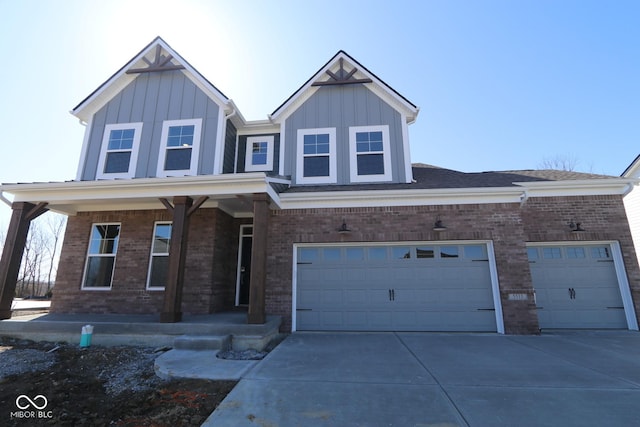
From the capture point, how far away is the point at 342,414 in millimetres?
3100

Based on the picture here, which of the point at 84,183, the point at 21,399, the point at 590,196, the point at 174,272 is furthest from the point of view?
the point at 590,196

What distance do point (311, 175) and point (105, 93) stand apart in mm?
7105

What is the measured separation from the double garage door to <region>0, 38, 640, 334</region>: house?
32mm

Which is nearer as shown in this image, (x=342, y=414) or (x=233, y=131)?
(x=342, y=414)

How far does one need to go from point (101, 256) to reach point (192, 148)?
4015mm

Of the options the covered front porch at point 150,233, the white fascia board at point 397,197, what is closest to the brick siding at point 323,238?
the covered front porch at point 150,233

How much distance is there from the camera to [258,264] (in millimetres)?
6566

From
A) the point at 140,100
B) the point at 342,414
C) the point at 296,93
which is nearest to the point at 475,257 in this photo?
the point at 342,414

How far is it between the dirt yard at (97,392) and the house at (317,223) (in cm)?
181

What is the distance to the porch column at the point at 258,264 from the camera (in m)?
6.32

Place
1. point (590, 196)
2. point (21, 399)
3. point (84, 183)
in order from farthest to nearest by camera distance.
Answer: point (590, 196), point (84, 183), point (21, 399)

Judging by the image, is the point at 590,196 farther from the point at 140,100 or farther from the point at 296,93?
the point at 140,100

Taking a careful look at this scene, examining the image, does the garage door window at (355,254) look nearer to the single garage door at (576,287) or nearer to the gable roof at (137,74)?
the single garage door at (576,287)

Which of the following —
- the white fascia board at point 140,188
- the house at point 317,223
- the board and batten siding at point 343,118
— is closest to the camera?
the white fascia board at point 140,188
